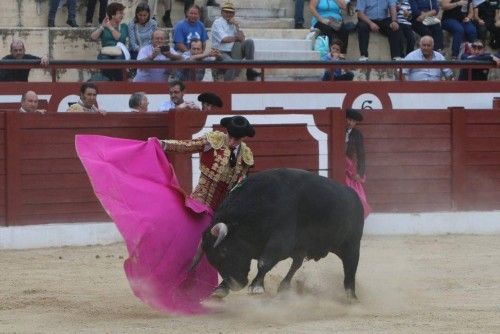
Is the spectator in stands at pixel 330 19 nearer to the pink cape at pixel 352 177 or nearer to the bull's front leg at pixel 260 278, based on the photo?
the pink cape at pixel 352 177

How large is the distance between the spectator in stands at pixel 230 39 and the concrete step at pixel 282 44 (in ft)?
2.03

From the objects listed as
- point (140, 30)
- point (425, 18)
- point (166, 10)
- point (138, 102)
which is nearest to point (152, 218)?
point (138, 102)

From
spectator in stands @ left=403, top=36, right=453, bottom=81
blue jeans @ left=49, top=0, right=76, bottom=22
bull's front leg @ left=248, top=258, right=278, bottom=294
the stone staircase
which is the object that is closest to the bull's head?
bull's front leg @ left=248, top=258, right=278, bottom=294

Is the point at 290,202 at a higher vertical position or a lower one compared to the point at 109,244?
higher

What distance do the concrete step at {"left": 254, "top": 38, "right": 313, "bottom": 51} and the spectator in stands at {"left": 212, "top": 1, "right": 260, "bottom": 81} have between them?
617mm

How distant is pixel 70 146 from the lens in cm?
1008

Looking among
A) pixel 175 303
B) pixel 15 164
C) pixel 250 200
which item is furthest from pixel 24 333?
pixel 15 164

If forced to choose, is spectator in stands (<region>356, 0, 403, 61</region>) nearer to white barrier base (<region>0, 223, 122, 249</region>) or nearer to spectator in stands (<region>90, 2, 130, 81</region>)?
spectator in stands (<region>90, 2, 130, 81</region>)

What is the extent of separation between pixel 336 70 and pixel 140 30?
1.86 meters

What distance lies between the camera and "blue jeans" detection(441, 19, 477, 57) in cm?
1324

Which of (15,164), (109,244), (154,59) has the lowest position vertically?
(109,244)

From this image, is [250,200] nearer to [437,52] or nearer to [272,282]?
[272,282]

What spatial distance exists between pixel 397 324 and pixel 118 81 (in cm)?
516

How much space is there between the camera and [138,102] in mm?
10352
